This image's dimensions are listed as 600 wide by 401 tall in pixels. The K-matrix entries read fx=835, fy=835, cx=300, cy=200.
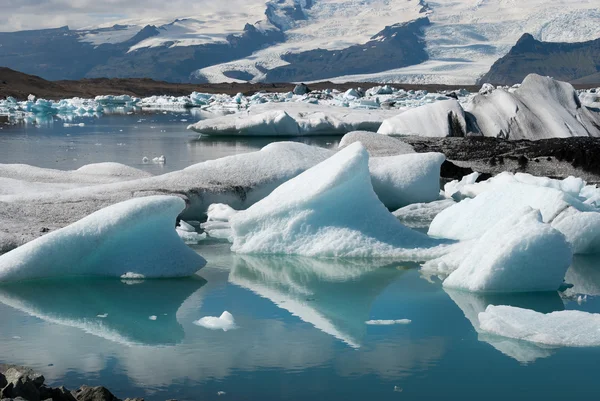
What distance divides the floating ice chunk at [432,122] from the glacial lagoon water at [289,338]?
845 cm

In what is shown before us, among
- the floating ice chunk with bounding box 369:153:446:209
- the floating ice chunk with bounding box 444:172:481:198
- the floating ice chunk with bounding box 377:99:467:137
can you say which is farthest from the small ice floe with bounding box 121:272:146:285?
the floating ice chunk with bounding box 377:99:467:137

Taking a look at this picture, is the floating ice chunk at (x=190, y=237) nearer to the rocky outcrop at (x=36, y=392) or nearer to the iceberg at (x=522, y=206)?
the iceberg at (x=522, y=206)

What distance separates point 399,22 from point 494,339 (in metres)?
94.2

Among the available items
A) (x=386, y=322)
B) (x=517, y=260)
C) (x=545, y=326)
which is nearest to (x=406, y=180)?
(x=517, y=260)

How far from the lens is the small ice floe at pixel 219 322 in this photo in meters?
4.28

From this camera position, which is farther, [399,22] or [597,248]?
[399,22]

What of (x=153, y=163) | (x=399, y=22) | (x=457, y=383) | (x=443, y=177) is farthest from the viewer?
(x=399, y=22)

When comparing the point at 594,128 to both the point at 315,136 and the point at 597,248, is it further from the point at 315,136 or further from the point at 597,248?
the point at 597,248

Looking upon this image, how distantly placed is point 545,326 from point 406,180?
14.0 feet

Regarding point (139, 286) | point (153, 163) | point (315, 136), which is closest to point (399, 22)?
point (315, 136)

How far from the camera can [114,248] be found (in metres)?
5.32

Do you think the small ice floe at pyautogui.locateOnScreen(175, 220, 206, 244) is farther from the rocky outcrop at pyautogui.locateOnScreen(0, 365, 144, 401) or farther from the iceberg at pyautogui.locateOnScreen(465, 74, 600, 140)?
the iceberg at pyautogui.locateOnScreen(465, 74, 600, 140)

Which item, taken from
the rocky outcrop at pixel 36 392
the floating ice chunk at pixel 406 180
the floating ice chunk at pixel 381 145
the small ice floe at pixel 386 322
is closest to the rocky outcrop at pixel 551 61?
the floating ice chunk at pixel 381 145

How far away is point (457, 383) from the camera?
11.5 ft
